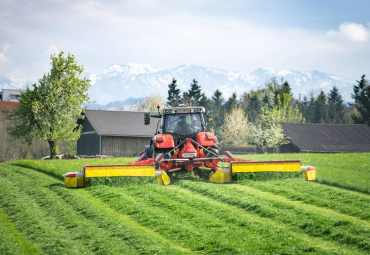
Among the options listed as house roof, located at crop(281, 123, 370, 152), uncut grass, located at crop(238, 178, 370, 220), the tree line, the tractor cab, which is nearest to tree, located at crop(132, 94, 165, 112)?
the tree line

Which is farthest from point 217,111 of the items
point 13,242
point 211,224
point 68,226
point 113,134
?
point 13,242

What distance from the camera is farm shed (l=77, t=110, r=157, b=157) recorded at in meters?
46.2

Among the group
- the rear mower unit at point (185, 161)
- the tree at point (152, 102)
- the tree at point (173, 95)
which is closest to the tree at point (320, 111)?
the tree at point (173, 95)

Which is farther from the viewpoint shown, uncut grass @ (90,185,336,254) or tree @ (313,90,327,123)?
tree @ (313,90,327,123)

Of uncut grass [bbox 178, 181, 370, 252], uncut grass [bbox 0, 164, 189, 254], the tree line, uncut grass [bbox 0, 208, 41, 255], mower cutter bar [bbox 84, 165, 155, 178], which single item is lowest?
uncut grass [bbox 0, 208, 41, 255]

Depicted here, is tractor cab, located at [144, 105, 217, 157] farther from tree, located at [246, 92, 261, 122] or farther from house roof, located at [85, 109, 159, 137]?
tree, located at [246, 92, 261, 122]

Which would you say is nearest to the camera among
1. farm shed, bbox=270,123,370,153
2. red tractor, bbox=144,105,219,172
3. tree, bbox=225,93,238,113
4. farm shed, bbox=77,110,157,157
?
red tractor, bbox=144,105,219,172

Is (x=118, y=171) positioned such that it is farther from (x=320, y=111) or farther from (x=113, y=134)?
(x=320, y=111)

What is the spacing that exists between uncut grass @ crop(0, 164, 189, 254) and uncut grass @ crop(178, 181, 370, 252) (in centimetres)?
293

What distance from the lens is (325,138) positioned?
5847 centimetres

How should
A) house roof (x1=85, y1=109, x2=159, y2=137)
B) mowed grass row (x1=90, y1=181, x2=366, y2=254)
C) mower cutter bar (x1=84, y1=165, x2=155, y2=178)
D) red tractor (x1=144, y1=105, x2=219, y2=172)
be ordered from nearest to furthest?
mowed grass row (x1=90, y1=181, x2=366, y2=254) → mower cutter bar (x1=84, y1=165, x2=155, y2=178) → red tractor (x1=144, y1=105, x2=219, y2=172) → house roof (x1=85, y1=109, x2=159, y2=137)

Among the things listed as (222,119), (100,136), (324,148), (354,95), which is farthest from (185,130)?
(354,95)

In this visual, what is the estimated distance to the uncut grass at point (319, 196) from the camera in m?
10.7

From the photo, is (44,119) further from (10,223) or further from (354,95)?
(354,95)
